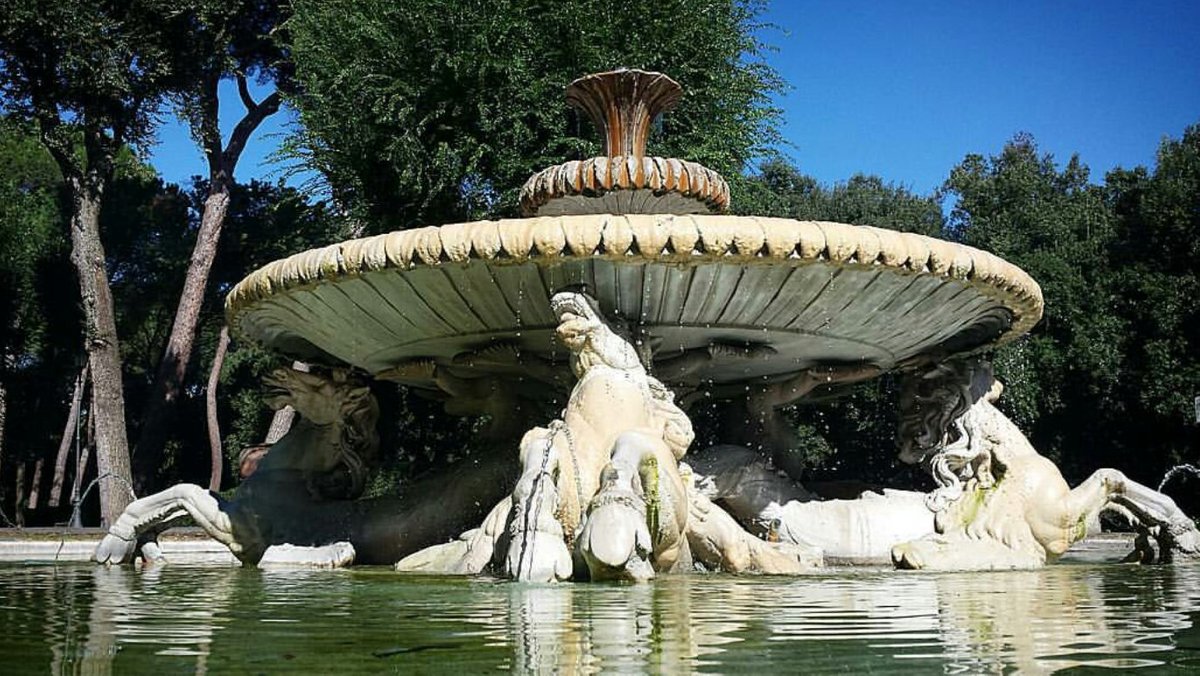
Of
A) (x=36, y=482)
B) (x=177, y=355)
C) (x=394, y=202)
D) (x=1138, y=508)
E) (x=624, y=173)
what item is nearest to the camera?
(x=1138, y=508)

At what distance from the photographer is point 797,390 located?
7.71 meters

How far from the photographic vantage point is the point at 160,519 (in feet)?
23.0

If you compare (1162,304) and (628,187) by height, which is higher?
(1162,304)

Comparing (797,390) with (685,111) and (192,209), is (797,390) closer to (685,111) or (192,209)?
(685,111)

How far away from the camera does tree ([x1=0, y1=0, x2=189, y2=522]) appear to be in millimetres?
16906

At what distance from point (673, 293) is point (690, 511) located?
1.24 metres

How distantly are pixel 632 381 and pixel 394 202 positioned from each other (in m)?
10.4

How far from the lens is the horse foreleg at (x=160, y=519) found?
6.82 m

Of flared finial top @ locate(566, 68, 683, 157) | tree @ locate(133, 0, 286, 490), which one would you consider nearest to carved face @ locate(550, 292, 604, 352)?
flared finial top @ locate(566, 68, 683, 157)

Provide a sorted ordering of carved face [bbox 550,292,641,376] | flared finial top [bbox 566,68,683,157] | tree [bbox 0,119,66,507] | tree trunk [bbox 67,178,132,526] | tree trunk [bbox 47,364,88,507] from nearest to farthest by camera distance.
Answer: carved face [bbox 550,292,641,376] < flared finial top [bbox 566,68,683,157] < tree trunk [bbox 67,178,132,526] < tree [bbox 0,119,66,507] < tree trunk [bbox 47,364,88,507]

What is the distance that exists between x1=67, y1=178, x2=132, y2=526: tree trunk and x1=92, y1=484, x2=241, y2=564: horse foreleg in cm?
989

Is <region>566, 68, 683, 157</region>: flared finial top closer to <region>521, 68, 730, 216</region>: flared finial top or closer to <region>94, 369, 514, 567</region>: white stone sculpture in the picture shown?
<region>521, 68, 730, 216</region>: flared finial top

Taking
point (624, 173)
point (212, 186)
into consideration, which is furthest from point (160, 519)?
point (212, 186)

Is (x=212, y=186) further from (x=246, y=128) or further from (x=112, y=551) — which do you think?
(x=112, y=551)
